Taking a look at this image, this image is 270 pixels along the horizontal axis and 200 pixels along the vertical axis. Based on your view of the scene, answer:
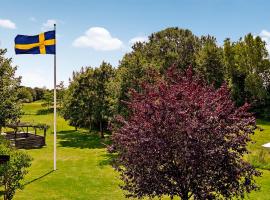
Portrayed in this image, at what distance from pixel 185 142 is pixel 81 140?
33.0 metres

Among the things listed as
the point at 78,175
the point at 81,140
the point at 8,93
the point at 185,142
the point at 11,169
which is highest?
the point at 8,93

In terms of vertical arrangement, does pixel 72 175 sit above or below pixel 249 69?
below

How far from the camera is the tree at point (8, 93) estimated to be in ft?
87.1

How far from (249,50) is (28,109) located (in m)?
54.2

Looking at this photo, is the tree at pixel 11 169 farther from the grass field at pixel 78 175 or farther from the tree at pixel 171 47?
the tree at pixel 171 47

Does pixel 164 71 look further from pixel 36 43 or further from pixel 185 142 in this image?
pixel 185 142

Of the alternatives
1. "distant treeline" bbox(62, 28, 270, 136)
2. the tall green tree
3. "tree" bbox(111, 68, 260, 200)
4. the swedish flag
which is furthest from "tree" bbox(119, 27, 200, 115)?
"tree" bbox(111, 68, 260, 200)

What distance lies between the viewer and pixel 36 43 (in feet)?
88.8

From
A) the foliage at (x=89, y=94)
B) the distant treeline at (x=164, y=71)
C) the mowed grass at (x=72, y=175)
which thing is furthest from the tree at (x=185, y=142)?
the foliage at (x=89, y=94)

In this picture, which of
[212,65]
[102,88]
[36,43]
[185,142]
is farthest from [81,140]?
[185,142]

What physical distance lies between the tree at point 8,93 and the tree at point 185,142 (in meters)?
14.9

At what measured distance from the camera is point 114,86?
3612 centimetres

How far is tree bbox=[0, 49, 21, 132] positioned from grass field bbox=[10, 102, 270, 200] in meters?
4.43

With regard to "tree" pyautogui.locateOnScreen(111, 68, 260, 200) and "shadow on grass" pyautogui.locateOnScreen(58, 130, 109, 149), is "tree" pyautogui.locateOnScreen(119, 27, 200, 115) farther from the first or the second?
"tree" pyautogui.locateOnScreen(111, 68, 260, 200)
